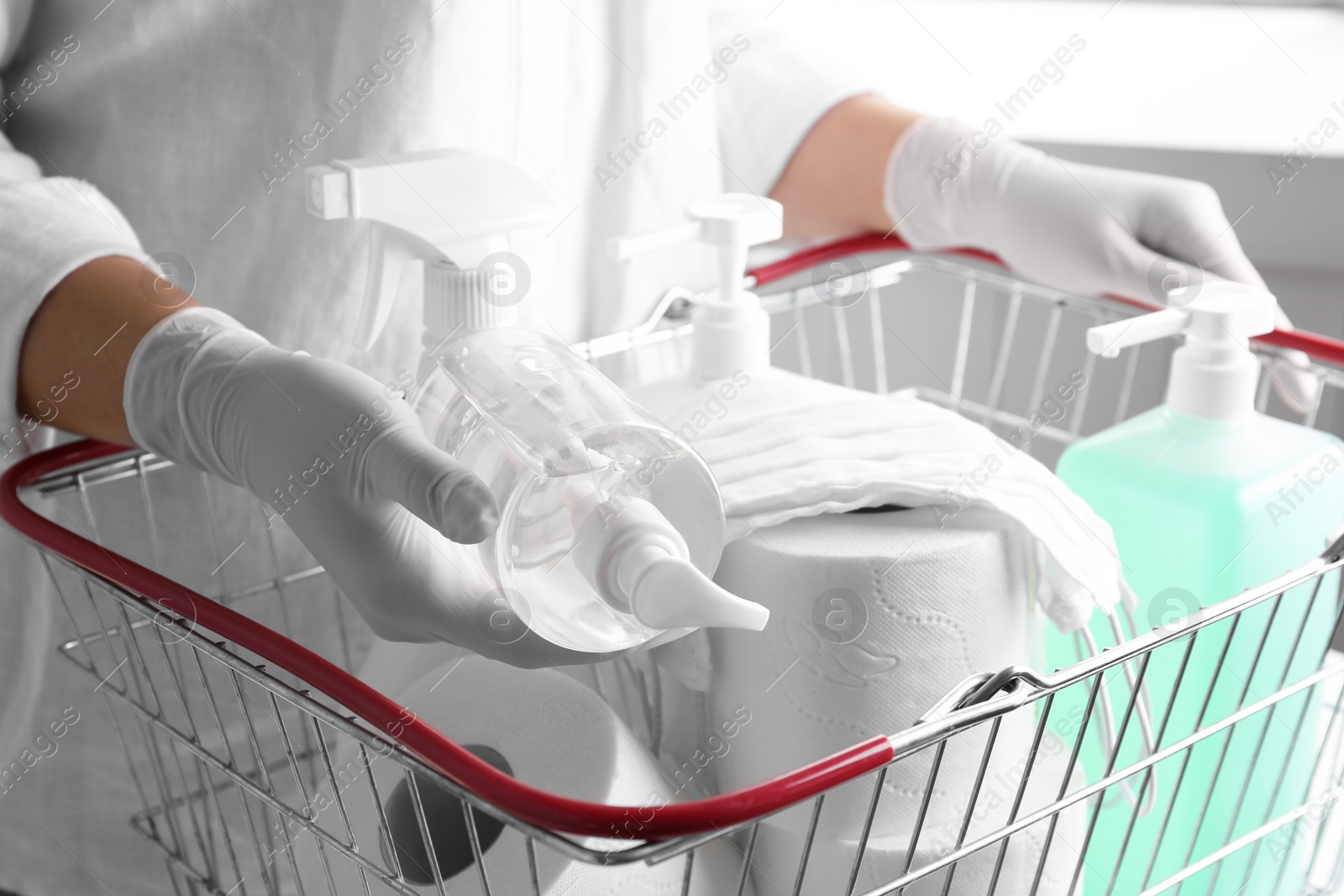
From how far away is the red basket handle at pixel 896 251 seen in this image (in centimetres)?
58

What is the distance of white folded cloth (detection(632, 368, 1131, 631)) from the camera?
16.7 inches

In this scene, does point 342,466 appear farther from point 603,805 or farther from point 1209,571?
point 1209,571

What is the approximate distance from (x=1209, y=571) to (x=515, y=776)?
297mm

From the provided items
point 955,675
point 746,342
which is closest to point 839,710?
point 955,675

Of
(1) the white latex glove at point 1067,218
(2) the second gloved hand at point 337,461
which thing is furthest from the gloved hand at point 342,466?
(1) the white latex glove at point 1067,218

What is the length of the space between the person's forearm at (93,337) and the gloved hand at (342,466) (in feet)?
0.09

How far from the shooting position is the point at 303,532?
1.36 ft

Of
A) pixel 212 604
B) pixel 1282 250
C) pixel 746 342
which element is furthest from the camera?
pixel 1282 250

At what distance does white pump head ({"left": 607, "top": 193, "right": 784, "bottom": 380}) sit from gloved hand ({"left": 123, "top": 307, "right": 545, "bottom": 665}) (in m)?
0.15

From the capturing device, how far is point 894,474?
43cm

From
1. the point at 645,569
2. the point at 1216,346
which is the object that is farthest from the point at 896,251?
the point at 645,569

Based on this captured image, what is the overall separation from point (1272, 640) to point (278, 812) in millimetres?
415

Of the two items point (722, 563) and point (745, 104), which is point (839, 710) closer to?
point (722, 563)

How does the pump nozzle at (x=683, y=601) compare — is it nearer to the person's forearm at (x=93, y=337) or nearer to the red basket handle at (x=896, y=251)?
the person's forearm at (x=93, y=337)
